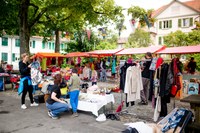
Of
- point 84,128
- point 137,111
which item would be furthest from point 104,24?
point 84,128

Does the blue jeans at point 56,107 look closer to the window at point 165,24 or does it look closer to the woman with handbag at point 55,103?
the woman with handbag at point 55,103

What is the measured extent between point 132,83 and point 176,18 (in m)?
37.8

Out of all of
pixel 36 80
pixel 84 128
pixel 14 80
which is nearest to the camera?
pixel 84 128

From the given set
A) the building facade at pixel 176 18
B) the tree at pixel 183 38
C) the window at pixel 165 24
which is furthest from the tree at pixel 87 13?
the window at pixel 165 24

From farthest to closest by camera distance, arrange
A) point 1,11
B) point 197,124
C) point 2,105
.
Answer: point 1,11 → point 2,105 → point 197,124

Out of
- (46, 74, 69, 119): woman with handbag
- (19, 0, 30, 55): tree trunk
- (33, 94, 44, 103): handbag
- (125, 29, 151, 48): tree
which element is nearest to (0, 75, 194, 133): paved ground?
(46, 74, 69, 119): woman with handbag

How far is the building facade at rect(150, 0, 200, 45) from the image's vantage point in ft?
130

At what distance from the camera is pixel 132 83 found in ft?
24.5

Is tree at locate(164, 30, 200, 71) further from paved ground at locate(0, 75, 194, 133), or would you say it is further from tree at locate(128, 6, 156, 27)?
paved ground at locate(0, 75, 194, 133)

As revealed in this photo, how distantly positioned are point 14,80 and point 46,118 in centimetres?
660

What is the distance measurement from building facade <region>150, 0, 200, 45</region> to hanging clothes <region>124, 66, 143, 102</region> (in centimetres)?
3534

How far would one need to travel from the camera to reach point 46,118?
279 inches

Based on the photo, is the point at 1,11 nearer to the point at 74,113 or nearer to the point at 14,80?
the point at 14,80

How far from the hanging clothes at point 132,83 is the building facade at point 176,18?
3534 cm
